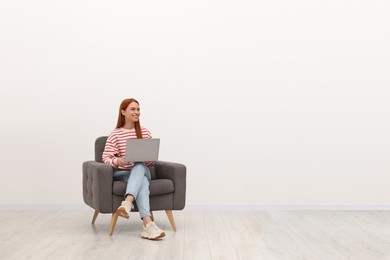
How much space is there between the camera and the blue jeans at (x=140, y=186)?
4414 millimetres

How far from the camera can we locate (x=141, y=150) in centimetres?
452

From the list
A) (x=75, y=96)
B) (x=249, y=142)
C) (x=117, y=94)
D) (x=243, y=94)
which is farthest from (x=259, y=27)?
(x=75, y=96)

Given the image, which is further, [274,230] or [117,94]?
[117,94]

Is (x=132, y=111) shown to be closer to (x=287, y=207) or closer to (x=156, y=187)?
(x=156, y=187)

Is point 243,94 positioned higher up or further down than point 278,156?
higher up

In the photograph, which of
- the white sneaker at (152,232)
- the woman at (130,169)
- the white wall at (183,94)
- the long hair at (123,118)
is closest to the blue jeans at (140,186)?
the woman at (130,169)

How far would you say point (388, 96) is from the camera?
241 inches

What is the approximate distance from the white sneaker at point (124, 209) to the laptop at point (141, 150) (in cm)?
35

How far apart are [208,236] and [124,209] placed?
66 cm

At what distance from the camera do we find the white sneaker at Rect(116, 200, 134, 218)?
4.30 metres

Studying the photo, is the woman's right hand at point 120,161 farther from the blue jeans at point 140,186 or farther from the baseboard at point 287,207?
the baseboard at point 287,207

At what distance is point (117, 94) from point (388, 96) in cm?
284

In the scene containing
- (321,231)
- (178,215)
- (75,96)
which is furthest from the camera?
(75,96)

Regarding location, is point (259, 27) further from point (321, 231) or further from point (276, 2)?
point (321, 231)
